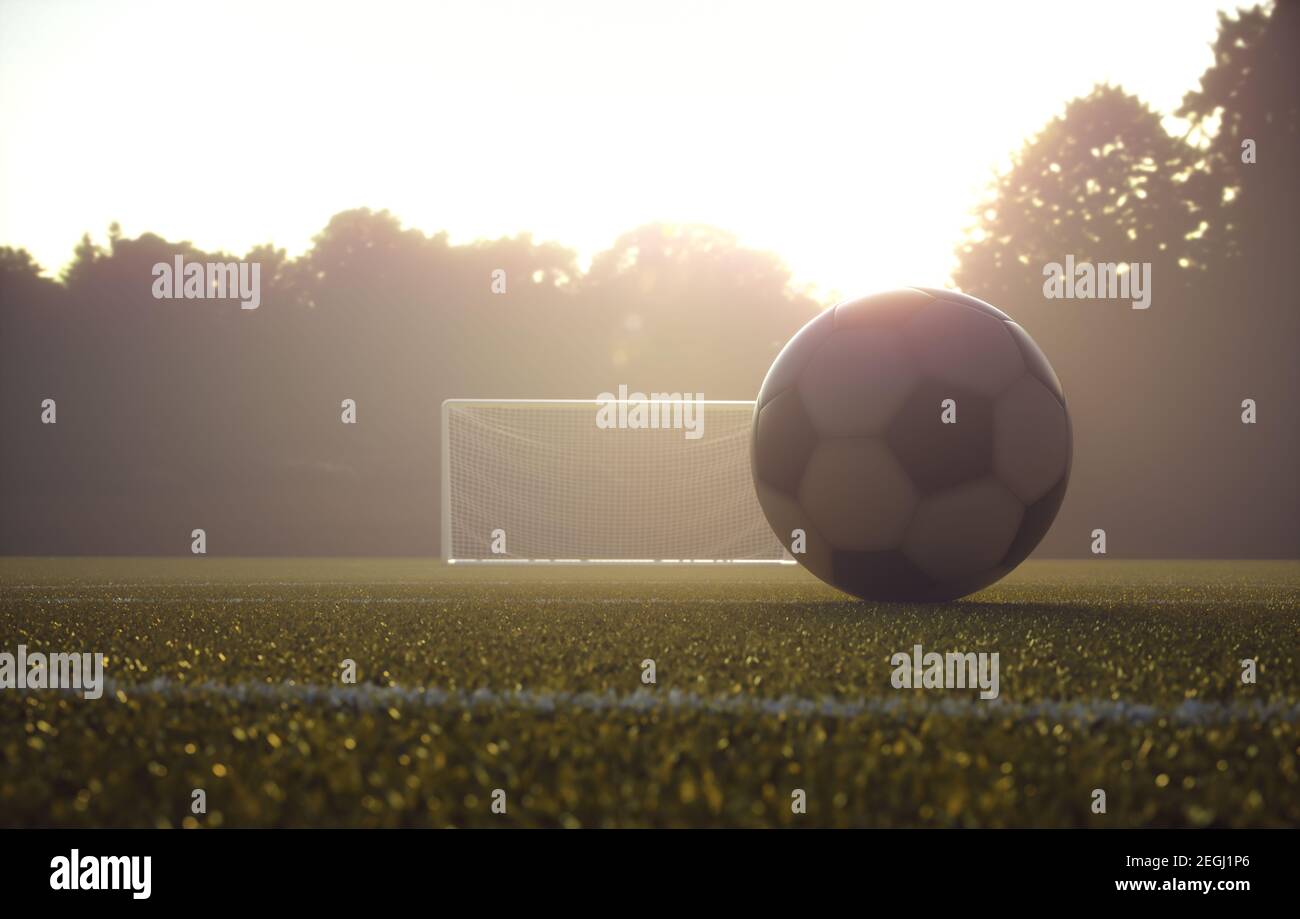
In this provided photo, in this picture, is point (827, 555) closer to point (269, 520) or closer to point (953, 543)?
point (953, 543)

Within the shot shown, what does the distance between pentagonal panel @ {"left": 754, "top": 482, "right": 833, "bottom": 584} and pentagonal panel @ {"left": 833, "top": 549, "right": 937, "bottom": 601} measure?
2.7 inches

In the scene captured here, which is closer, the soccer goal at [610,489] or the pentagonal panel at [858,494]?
the pentagonal panel at [858,494]

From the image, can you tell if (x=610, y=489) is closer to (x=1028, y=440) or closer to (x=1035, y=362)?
(x=1035, y=362)

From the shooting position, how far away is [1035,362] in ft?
15.6

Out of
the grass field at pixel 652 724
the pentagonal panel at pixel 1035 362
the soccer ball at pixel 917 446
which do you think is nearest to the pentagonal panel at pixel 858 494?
the soccer ball at pixel 917 446

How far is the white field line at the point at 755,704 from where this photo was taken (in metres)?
2.40

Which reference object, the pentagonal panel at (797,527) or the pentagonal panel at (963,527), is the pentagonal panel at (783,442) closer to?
the pentagonal panel at (797,527)

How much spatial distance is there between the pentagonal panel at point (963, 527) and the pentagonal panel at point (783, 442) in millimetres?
581

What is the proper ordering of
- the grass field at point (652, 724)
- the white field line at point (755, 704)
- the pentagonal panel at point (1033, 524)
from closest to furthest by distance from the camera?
the grass field at point (652, 724) → the white field line at point (755, 704) → the pentagonal panel at point (1033, 524)

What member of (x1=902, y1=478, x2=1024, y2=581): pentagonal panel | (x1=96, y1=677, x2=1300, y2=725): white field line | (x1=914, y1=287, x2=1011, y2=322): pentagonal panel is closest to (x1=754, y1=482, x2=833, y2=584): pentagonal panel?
(x1=902, y1=478, x2=1024, y2=581): pentagonal panel

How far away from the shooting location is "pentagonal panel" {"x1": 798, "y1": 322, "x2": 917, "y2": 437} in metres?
4.52

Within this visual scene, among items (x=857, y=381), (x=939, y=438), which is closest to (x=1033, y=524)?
(x=939, y=438)
